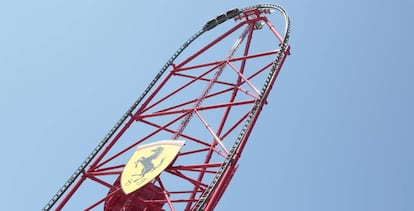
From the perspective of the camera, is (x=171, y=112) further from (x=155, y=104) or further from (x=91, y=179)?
(x=91, y=179)

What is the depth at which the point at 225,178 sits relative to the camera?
16375 millimetres

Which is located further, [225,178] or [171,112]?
[171,112]

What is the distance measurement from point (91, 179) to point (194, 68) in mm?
5846

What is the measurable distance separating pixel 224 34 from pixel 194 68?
1.89 m

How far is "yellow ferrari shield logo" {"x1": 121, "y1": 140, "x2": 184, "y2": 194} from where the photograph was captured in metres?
18.5

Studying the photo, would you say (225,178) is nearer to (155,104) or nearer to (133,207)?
(133,207)

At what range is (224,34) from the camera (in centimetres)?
2398

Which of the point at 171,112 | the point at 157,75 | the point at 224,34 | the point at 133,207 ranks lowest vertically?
the point at 133,207

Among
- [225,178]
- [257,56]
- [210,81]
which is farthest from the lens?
[210,81]

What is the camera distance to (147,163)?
19.1 m

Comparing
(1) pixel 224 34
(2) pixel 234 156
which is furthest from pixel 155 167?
(1) pixel 224 34

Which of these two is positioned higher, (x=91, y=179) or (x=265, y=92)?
(x=265, y=92)

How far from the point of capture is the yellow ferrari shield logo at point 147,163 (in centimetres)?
1850

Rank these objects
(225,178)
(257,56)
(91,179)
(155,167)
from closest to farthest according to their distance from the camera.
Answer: (225,178)
(155,167)
(91,179)
(257,56)
